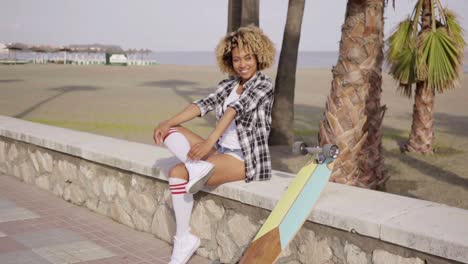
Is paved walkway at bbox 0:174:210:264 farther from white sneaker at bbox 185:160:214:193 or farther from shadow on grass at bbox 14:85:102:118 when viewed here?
shadow on grass at bbox 14:85:102:118

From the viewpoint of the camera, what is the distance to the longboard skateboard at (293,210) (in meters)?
3.02

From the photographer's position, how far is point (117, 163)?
516 centimetres

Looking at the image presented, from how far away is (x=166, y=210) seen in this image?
476 centimetres

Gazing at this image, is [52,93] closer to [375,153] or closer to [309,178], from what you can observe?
[375,153]

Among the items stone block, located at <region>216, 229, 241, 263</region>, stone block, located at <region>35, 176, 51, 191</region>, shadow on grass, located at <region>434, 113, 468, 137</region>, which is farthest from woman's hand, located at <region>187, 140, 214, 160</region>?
shadow on grass, located at <region>434, 113, 468, 137</region>

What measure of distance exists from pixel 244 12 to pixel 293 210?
778 centimetres

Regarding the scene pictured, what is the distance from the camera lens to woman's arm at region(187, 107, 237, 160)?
3826mm

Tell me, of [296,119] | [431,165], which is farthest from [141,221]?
[296,119]

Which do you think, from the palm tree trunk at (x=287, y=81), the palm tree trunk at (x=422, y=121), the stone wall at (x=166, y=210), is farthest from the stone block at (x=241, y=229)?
the palm tree trunk at (x=422, y=121)

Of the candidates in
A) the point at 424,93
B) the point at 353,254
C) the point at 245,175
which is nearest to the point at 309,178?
the point at 353,254

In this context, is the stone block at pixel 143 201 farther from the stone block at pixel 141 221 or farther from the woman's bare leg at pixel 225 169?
the woman's bare leg at pixel 225 169

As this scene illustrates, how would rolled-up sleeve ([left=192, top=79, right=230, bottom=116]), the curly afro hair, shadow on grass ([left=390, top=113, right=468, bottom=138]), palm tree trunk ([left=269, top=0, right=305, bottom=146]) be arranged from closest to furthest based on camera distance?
the curly afro hair → rolled-up sleeve ([left=192, top=79, right=230, bottom=116]) → palm tree trunk ([left=269, top=0, right=305, bottom=146]) → shadow on grass ([left=390, top=113, right=468, bottom=138])

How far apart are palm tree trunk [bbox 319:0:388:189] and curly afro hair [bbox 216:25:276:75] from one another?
4.62 feet

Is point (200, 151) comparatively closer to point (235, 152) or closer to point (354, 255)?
point (235, 152)
